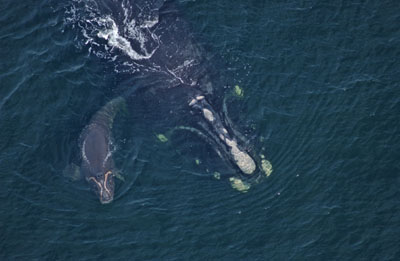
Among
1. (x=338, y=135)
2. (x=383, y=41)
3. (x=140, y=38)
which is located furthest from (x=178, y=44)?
(x=383, y=41)

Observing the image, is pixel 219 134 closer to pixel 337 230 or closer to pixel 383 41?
pixel 337 230

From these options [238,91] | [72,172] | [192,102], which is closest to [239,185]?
[192,102]

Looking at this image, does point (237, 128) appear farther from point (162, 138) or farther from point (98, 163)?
point (98, 163)

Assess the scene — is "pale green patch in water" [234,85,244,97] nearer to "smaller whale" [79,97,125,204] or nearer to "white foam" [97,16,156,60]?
"white foam" [97,16,156,60]

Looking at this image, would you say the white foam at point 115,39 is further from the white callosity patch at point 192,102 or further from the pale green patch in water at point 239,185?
the pale green patch in water at point 239,185

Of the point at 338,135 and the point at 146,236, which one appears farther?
the point at 338,135

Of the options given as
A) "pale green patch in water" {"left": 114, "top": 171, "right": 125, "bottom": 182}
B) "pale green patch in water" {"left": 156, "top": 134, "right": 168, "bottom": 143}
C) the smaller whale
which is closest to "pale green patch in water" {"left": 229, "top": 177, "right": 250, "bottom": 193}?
"pale green patch in water" {"left": 156, "top": 134, "right": 168, "bottom": 143}
